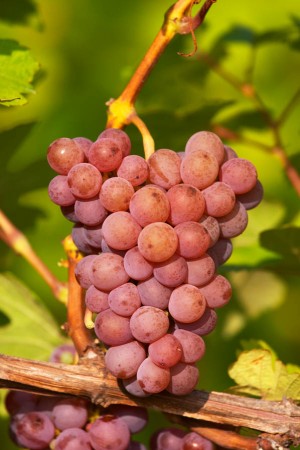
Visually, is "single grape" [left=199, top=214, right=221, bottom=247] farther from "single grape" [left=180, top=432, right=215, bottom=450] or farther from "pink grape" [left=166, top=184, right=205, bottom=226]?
"single grape" [left=180, top=432, right=215, bottom=450]

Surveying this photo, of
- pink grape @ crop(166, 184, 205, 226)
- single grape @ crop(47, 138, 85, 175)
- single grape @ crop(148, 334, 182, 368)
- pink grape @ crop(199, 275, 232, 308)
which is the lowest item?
single grape @ crop(148, 334, 182, 368)

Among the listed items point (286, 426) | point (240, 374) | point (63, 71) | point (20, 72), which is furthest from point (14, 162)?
point (286, 426)

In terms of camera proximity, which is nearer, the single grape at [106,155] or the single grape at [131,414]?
the single grape at [106,155]

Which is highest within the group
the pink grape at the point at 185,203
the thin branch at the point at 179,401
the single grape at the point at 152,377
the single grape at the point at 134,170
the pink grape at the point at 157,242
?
the single grape at the point at 134,170

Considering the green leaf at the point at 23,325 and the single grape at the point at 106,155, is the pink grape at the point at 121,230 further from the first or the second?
the green leaf at the point at 23,325

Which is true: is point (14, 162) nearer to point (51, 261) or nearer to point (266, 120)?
point (51, 261)

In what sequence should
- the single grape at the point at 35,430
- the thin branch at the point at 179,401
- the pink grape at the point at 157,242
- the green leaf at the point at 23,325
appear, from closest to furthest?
the pink grape at the point at 157,242, the thin branch at the point at 179,401, the single grape at the point at 35,430, the green leaf at the point at 23,325

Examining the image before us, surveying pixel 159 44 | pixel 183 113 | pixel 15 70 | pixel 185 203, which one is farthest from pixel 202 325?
pixel 183 113

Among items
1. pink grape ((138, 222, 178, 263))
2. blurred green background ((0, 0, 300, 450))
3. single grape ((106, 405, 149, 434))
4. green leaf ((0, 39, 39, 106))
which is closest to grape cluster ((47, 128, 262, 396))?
pink grape ((138, 222, 178, 263))

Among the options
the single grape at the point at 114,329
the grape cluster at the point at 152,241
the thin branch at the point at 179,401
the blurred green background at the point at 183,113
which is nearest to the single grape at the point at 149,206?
the grape cluster at the point at 152,241
